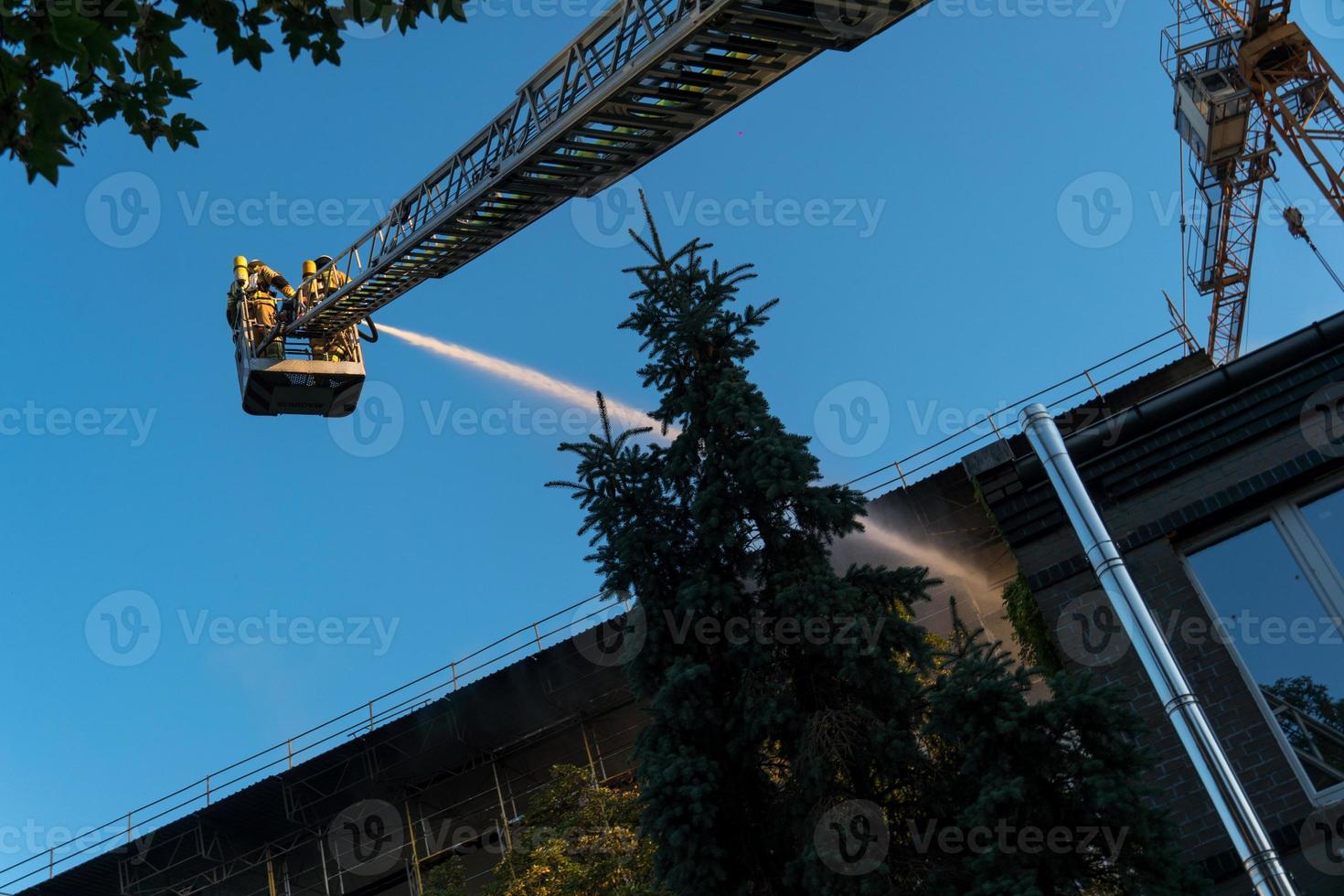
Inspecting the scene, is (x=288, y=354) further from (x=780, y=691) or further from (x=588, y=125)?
(x=780, y=691)

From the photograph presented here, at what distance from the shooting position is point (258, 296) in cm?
2497

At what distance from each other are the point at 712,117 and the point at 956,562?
36.2ft

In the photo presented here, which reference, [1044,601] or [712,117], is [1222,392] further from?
[712,117]

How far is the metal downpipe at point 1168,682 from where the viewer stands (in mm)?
7727

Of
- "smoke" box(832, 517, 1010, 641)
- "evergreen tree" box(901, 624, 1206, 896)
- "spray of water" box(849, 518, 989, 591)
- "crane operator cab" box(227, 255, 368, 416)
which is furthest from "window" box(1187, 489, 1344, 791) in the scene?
"crane operator cab" box(227, 255, 368, 416)

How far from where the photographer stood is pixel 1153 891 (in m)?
9.95

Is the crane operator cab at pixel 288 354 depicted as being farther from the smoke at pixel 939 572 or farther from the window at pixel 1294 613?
the window at pixel 1294 613

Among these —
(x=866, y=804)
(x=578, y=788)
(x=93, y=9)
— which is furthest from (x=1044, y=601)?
(x=93, y=9)

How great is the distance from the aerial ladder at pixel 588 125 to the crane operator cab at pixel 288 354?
1.9 inches

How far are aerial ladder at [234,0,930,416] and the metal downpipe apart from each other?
6.60 metres

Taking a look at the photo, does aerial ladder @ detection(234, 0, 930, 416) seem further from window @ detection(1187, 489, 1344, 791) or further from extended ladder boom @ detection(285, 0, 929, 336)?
window @ detection(1187, 489, 1344, 791)

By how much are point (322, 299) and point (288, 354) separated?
1.26 m

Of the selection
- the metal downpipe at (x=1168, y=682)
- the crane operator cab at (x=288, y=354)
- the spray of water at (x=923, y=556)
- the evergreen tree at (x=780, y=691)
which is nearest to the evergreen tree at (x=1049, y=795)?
the evergreen tree at (x=780, y=691)

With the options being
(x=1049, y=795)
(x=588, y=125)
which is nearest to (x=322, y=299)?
(x=588, y=125)
